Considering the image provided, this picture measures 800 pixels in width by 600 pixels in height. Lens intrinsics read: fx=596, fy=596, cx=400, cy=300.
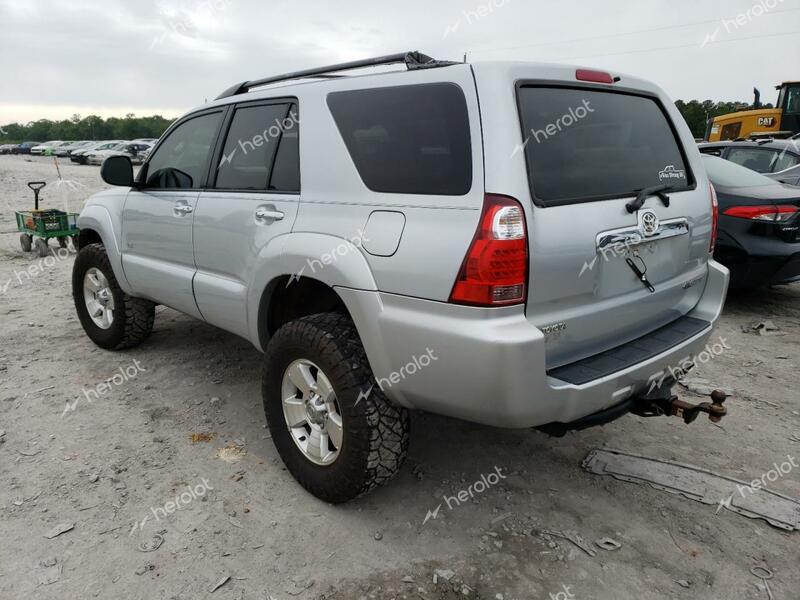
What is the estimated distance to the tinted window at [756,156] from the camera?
731 centimetres

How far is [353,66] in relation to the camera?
9.49 feet

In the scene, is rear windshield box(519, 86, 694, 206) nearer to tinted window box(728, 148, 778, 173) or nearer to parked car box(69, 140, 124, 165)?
tinted window box(728, 148, 778, 173)

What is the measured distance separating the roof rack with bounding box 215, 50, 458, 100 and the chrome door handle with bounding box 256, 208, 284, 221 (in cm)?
78

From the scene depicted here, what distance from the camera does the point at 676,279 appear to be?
2.83m

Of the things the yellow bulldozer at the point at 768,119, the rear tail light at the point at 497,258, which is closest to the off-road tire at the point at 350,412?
the rear tail light at the point at 497,258

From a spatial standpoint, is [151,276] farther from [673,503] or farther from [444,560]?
[673,503]

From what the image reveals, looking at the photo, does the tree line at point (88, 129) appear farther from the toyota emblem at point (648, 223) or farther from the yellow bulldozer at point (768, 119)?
the toyota emblem at point (648, 223)

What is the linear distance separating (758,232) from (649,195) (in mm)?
3588

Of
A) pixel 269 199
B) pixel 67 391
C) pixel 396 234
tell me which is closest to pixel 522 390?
pixel 396 234

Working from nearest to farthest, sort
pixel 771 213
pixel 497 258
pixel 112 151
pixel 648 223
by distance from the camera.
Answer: pixel 497 258
pixel 648 223
pixel 771 213
pixel 112 151

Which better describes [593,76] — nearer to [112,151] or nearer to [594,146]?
[594,146]

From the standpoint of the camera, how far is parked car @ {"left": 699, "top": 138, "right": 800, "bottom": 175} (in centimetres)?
727

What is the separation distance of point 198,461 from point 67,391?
1458 mm

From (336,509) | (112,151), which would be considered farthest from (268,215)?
(112,151)
